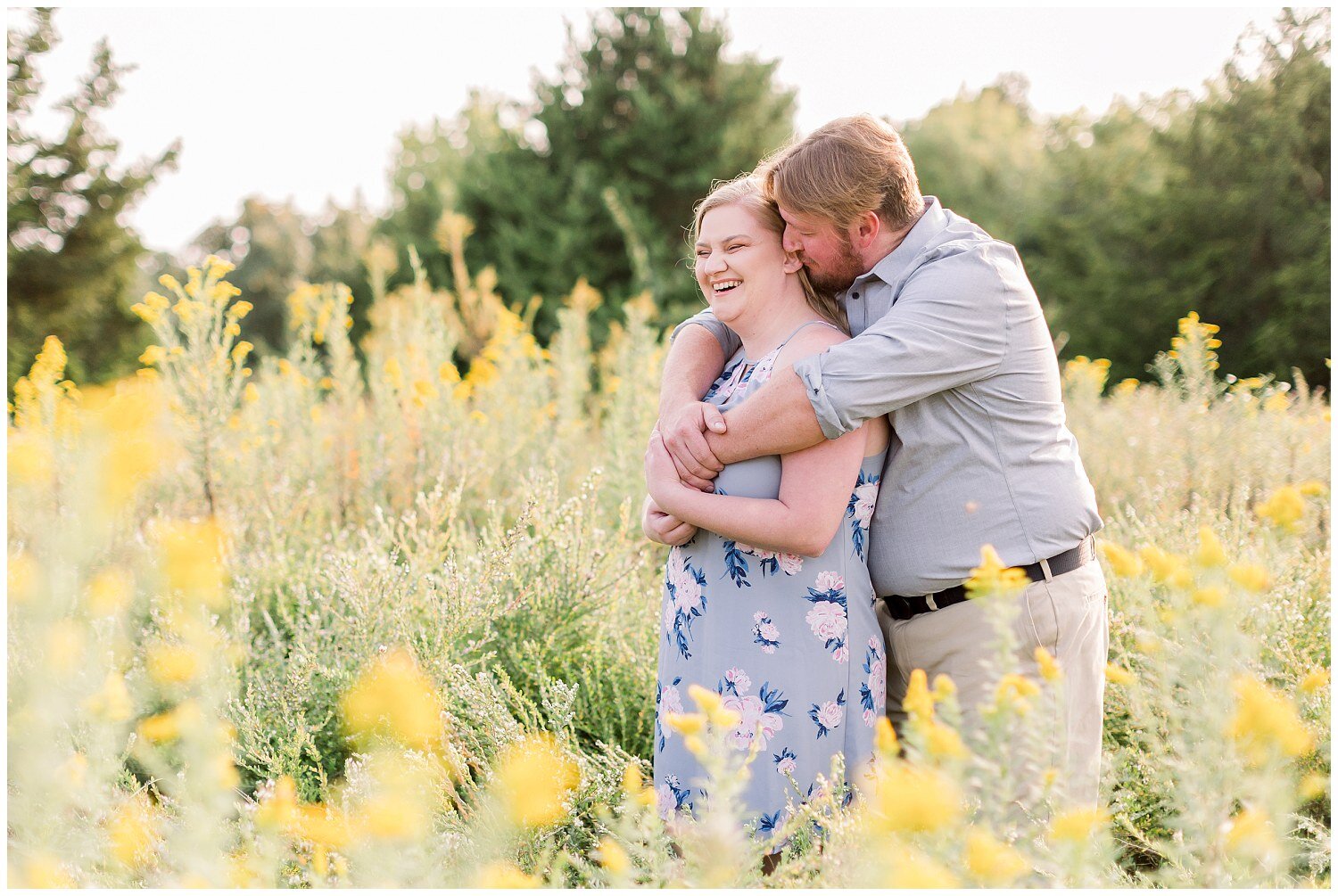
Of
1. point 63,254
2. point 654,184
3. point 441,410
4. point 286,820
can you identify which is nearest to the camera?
point 286,820

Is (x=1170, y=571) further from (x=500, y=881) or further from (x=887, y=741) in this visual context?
(x=500, y=881)

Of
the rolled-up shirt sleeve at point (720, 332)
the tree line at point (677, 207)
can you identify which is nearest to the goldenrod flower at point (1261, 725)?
the rolled-up shirt sleeve at point (720, 332)

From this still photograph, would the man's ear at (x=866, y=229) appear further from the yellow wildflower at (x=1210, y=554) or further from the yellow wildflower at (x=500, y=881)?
the yellow wildflower at (x=500, y=881)

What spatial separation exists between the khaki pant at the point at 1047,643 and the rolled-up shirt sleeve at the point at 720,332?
82cm

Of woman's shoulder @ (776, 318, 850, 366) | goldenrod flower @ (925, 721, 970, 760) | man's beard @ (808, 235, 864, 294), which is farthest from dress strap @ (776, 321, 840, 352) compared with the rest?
goldenrod flower @ (925, 721, 970, 760)

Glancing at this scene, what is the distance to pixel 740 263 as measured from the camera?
2119 millimetres

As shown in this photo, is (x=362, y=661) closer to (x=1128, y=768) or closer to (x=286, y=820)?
(x=286, y=820)

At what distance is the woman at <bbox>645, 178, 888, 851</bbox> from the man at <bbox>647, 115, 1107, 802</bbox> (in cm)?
6

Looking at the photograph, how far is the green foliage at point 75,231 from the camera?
1046 centimetres

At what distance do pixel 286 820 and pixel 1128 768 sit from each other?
1929 millimetres

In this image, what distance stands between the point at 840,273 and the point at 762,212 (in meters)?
0.24

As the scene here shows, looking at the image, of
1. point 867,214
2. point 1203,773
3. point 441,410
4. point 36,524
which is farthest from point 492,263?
point 1203,773

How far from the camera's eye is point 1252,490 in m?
4.41

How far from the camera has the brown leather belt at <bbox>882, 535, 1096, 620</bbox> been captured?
2.02 metres
